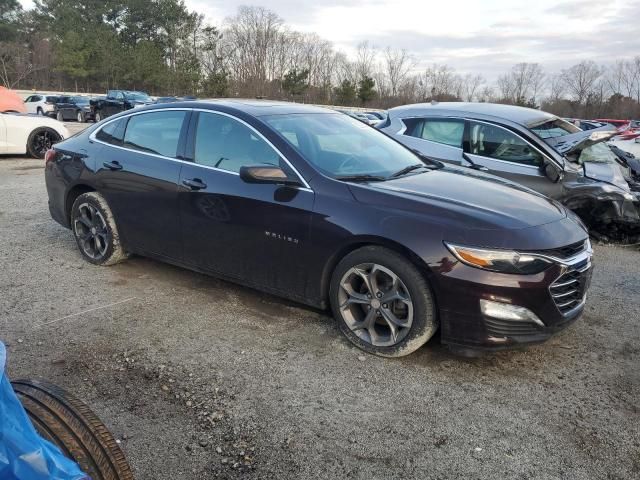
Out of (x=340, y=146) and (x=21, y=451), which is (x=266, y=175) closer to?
(x=340, y=146)

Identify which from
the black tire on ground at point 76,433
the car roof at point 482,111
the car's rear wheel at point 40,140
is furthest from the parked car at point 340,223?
the car's rear wheel at point 40,140

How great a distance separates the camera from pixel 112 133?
492 centimetres

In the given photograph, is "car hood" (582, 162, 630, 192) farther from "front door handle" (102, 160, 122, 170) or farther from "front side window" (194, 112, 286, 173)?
"front door handle" (102, 160, 122, 170)

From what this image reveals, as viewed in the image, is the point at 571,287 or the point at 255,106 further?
the point at 255,106

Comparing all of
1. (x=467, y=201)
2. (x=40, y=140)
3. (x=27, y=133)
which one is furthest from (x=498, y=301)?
(x=40, y=140)

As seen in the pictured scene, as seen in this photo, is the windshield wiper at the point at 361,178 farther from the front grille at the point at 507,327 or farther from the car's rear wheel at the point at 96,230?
the car's rear wheel at the point at 96,230

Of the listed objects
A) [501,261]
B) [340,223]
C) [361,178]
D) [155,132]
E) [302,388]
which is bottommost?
[302,388]

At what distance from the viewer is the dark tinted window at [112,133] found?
485 centimetres

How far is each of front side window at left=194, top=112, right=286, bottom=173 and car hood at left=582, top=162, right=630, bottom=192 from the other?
14.2 feet

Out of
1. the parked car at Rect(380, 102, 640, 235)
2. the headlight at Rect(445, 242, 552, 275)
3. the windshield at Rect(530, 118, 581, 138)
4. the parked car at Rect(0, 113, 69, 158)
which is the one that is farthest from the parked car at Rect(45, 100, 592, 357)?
the parked car at Rect(0, 113, 69, 158)

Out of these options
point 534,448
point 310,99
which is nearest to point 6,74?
point 310,99

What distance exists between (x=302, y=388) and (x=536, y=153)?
180 inches

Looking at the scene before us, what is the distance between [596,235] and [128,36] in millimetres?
63726

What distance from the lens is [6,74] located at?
171 feet
